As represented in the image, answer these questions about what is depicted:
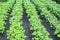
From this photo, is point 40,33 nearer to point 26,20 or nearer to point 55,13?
point 26,20

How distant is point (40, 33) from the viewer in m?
7.84

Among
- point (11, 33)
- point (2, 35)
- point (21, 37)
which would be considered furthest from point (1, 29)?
point (21, 37)

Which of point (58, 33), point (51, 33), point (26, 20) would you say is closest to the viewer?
point (58, 33)

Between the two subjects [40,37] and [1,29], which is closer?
[40,37]

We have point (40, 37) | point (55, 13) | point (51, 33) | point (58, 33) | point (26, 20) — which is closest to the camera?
point (40, 37)

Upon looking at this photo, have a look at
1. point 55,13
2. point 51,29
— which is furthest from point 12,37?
point 55,13

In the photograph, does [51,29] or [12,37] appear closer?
[12,37]

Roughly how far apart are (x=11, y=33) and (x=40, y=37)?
4.39 ft

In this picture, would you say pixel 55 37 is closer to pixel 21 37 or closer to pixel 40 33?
pixel 40 33

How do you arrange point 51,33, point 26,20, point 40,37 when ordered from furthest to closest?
point 26,20
point 51,33
point 40,37

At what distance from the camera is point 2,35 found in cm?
886

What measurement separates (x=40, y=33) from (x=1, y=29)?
2.03 meters

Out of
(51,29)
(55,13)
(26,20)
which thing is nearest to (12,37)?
(51,29)

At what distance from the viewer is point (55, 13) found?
12.3 m
